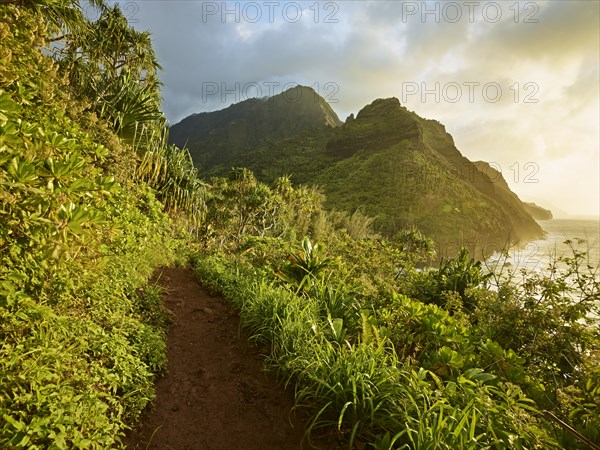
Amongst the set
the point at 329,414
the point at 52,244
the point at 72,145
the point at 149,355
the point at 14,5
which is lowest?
the point at 329,414

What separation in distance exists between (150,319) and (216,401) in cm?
149

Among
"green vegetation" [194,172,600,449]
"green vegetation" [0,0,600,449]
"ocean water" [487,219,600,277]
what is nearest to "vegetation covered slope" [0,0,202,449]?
"green vegetation" [0,0,600,449]

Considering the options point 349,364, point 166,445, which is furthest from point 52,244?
point 349,364

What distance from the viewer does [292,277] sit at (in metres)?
5.06

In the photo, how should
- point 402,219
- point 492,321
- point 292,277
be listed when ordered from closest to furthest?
point 492,321
point 292,277
point 402,219

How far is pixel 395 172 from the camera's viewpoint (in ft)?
127

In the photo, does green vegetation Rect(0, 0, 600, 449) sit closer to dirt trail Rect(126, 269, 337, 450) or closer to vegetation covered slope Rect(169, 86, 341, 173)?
dirt trail Rect(126, 269, 337, 450)

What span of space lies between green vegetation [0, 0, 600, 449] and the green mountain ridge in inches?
293

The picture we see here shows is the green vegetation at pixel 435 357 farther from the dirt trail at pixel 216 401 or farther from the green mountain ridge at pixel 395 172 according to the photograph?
the green mountain ridge at pixel 395 172

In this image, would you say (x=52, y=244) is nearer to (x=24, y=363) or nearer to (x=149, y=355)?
(x=24, y=363)

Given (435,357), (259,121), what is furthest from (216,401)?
(259,121)

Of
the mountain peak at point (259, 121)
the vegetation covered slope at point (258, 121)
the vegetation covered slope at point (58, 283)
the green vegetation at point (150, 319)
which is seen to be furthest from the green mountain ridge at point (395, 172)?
the vegetation covered slope at point (58, 283)

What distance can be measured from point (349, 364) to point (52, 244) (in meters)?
2.14

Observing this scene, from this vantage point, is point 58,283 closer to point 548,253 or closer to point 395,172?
point 548,253
